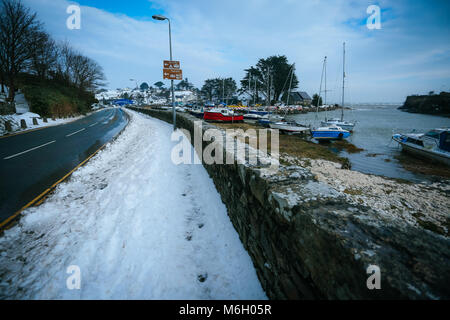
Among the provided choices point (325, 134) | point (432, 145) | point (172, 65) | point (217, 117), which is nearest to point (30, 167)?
point (172, 65)

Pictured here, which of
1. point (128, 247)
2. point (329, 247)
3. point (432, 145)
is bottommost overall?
point (128, 247)

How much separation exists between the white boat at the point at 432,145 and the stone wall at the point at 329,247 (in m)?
16.0

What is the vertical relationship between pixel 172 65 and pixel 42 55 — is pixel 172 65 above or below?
below

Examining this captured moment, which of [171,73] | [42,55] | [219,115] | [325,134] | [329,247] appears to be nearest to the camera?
[329,247]

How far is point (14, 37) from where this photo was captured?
20.7m

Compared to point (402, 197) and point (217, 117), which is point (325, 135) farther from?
point (402, 197)

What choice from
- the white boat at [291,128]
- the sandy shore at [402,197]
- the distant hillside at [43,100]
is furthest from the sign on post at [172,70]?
the distant hillside at [43,100]

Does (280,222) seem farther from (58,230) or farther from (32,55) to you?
(32,55)

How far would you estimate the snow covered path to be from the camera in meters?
2.34

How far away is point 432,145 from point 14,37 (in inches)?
1650

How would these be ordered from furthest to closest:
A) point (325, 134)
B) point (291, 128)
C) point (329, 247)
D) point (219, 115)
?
point (219, 115) < point (291, 128) < point (325, 134) < point (329, 247)

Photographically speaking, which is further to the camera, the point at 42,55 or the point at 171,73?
the point at 42,55

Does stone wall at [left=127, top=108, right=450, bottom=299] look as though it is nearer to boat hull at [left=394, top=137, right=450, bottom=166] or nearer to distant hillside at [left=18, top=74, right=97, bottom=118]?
boat hull at [left=394, top=137, right=450, bottom=166]
